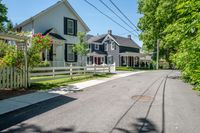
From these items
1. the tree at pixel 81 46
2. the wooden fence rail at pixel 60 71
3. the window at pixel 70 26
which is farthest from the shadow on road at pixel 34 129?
the window at pixel 70 26

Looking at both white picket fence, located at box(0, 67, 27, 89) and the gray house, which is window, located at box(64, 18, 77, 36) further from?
the gray house

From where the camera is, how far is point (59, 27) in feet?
85.2

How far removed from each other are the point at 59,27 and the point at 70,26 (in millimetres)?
1922

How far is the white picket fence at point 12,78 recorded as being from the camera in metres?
11.5

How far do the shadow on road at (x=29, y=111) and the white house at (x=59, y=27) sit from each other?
14.2 metres

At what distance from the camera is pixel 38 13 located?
23.5 metres

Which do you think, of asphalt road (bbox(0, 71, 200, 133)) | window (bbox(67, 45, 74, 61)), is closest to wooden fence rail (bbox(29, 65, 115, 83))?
window (bbox(67, 45, 74, 61))

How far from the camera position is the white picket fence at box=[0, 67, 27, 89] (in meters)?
11.5

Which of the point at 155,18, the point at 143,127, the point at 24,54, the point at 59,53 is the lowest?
the point at 143,127

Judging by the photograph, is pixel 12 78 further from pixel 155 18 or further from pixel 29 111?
pixel 155 18

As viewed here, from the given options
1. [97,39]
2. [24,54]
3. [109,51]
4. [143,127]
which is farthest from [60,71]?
[97,39]

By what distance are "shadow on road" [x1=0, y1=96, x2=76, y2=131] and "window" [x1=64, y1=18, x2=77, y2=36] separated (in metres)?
18.1

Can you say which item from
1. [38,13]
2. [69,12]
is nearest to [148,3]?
[69,12]

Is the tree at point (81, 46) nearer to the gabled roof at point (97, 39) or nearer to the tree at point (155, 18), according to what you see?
the tree at point (155, 18)
